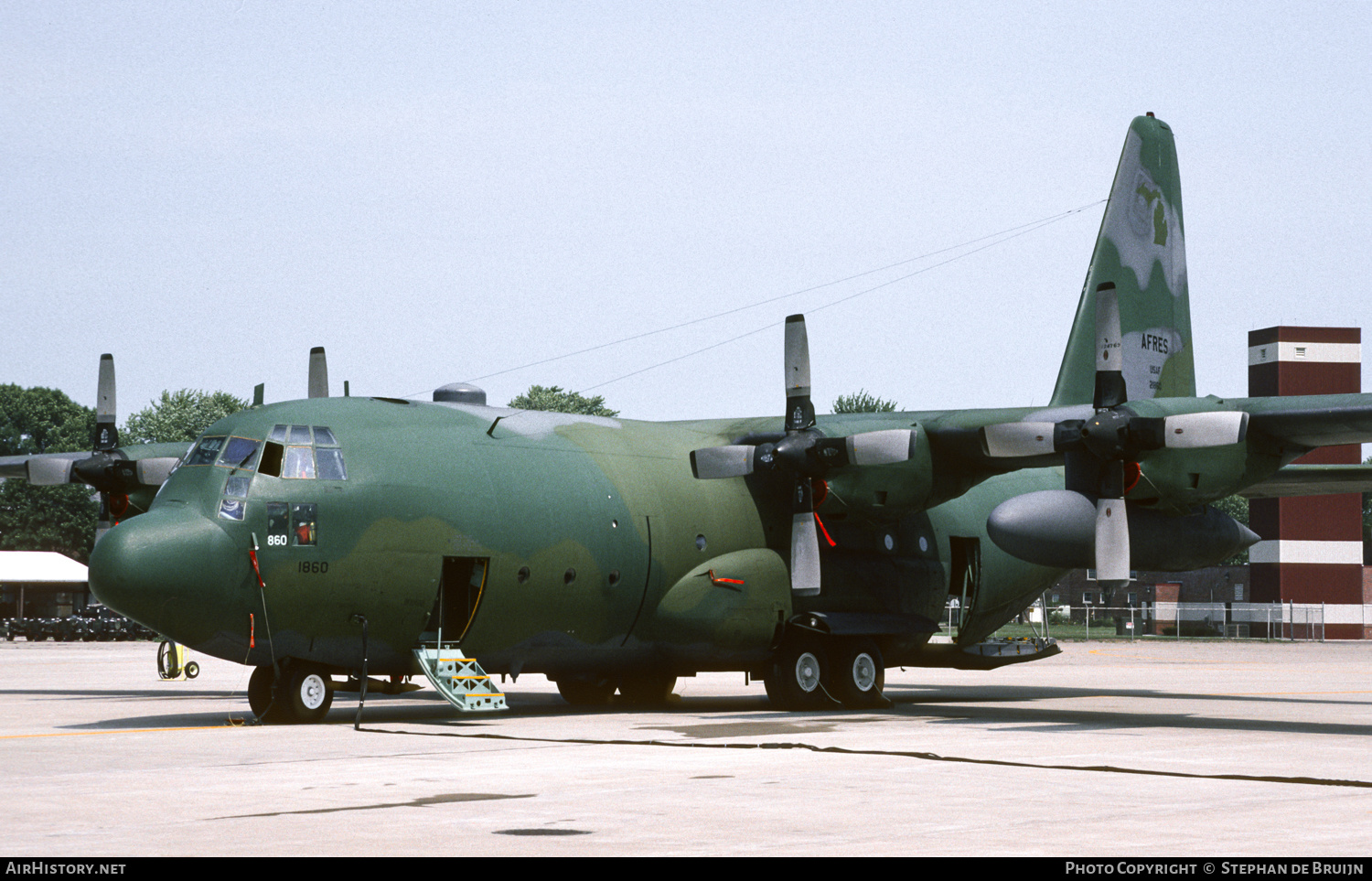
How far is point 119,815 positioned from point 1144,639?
68.5 metres

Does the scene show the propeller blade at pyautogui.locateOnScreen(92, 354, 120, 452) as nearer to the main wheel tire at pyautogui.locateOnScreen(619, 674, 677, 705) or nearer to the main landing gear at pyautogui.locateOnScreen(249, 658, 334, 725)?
the main landing gear at pyautogui.locateOnScreen(249, 658, 334, 725)

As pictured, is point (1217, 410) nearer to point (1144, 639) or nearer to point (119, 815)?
point (119, 815)

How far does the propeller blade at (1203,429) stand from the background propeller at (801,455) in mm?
3753

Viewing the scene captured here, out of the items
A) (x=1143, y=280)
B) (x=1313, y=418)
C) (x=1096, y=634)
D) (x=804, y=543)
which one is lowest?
(x=1096, y=634)

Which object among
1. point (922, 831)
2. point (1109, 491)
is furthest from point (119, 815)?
point (1109, 491)

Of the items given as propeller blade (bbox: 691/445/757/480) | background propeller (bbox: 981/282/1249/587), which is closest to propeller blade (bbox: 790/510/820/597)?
propeller blade (bbox: 691/445/757/480)

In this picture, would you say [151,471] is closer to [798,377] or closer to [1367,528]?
[798,377]

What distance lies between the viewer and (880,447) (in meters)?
22.6

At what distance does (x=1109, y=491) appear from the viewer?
21172 millimetres

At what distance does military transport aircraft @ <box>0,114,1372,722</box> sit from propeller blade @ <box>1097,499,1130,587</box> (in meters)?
0.03

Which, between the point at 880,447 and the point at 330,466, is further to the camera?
the point at 880,447

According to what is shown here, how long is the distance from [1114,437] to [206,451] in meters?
12.4

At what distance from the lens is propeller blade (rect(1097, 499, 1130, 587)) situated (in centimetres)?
2089

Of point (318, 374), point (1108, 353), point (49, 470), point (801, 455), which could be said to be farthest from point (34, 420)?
point (1108, 353)
